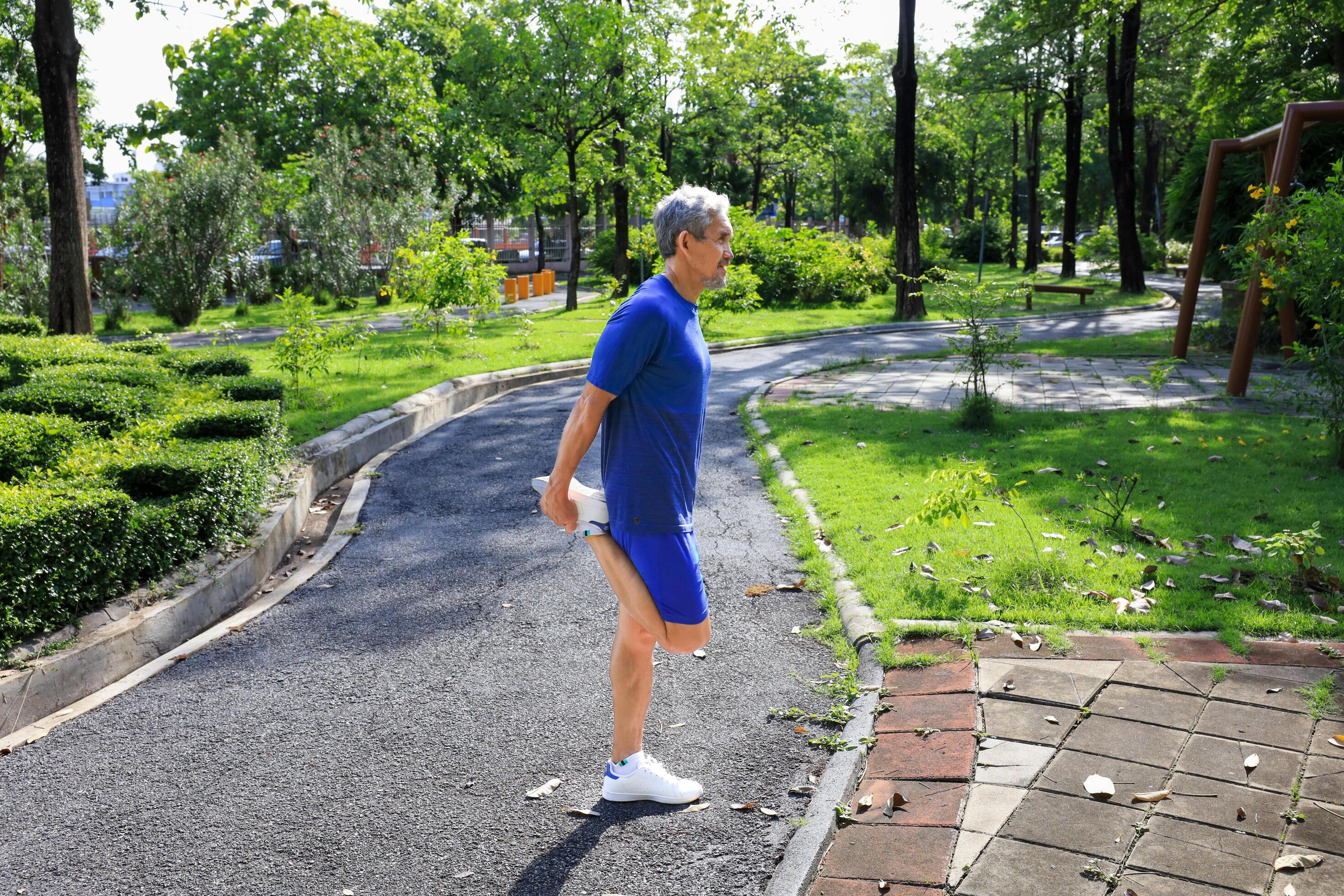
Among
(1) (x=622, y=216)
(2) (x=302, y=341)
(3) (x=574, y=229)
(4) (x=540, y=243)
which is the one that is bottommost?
(2) (x=302, y=341)

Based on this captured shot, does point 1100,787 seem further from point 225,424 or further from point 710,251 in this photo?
point 225,424

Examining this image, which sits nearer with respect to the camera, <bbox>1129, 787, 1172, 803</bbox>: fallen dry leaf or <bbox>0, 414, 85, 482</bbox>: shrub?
<bbox>1129, 787, 1172, 803</bbox>: fallen dry leaf

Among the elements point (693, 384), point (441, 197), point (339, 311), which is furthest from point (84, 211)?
point (441, 197)

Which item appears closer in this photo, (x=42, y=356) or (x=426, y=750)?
(x=426, y=750)

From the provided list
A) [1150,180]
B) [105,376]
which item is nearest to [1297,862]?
[105,376]

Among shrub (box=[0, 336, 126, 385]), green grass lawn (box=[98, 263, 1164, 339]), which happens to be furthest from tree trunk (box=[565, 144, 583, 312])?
shrub (box=[0, 336, 126, 385])

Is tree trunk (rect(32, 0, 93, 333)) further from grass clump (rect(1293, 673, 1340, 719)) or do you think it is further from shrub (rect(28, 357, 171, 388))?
grass clump (rect(1293, 673, 1340, 719))

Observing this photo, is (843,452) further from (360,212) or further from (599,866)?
(360,212)

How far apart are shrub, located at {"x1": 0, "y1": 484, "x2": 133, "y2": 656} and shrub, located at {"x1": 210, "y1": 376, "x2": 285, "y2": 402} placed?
3.38 meters

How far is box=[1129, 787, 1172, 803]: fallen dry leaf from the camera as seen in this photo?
329 centimetres

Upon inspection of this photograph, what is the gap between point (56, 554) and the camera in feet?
15.1

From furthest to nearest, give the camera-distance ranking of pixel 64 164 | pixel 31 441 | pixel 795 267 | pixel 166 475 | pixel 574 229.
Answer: pixel 795 267, pixel 574 229, pixel 64 164, pixel 31 441, pixel 166 475

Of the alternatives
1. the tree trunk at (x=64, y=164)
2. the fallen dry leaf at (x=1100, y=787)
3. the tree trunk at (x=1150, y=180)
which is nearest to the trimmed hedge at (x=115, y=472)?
the fallen dry leaf at (x=1100, y=787)

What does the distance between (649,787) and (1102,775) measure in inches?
60.4
